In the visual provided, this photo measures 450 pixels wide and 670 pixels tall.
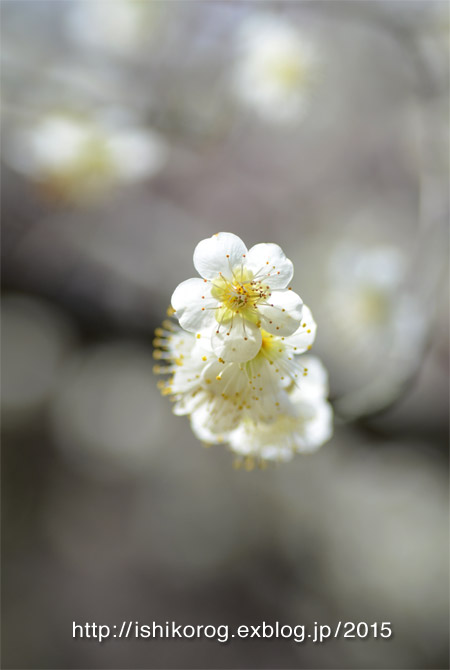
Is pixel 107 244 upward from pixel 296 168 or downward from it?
downward

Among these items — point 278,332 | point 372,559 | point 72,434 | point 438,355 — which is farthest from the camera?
point 72,434

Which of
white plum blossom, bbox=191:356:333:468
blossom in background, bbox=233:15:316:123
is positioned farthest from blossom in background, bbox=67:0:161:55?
white plum blossom, bbox=191:356:333:468

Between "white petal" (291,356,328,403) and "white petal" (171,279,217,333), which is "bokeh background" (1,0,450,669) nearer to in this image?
"white petal" (291,356,328,403)

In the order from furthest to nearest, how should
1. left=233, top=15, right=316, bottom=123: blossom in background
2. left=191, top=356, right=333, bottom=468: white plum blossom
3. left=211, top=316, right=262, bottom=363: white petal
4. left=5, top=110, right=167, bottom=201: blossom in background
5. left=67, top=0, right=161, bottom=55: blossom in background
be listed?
left=67, top=0, right=161, bottom=55: blossom in background < left=233, top=15, right=316, bottom=123: blossom in background < left=5, top=110, right=167, bottom=201: blossom in background < left=191, top=356, right=333, bottom=468: white plum blossom < left=211, top=316, right=262, bottom=363: white petal

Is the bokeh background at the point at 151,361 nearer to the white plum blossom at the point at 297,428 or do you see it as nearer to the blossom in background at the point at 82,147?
the blossom in background at the point at 82,147

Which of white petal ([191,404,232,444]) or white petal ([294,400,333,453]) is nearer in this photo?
white petal ([191,404,232,444])


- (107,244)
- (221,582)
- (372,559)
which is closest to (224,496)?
(221,582)

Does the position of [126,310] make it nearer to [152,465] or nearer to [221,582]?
[152,465]

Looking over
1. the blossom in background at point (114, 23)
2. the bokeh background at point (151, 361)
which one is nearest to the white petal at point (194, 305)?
the bokeh background at point (151, 361)
